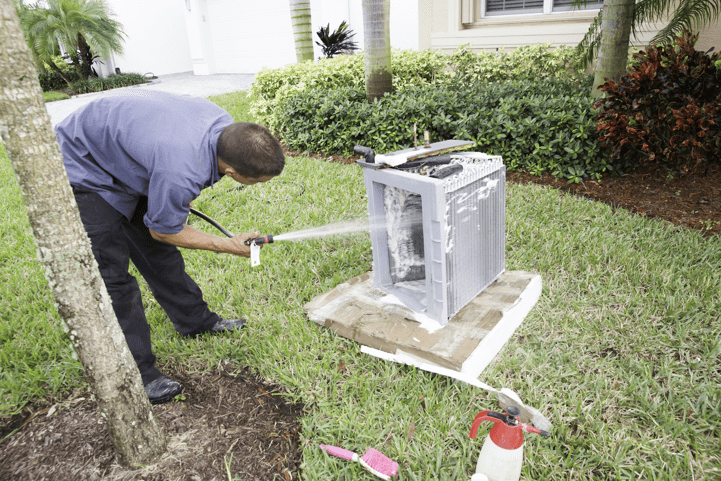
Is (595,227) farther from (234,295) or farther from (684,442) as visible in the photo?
(234,295)

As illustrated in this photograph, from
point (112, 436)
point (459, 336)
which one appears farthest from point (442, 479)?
point (112, 436)

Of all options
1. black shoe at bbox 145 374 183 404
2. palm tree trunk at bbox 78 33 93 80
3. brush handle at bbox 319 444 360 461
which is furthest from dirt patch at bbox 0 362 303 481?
palm tree trunk at bbox 78 33 93 80

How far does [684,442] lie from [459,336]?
0.98 meters

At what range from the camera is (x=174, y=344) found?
2533mm

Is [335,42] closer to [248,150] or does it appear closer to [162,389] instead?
[248,150]

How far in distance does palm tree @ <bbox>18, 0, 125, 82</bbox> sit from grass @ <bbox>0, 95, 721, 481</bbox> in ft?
41.7

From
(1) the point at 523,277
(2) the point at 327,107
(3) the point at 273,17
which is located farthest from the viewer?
(3) the point at 273,17

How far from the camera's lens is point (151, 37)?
18062 mm

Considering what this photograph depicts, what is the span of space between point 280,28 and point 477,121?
1228 cm

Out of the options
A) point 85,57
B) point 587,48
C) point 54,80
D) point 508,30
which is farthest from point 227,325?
point 54,80

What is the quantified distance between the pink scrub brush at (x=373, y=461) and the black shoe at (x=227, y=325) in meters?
1.08

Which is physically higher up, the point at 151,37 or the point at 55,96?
the point at 151,37

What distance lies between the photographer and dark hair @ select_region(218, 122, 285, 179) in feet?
6.35

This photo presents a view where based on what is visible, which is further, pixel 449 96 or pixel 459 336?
pixel 449 96
